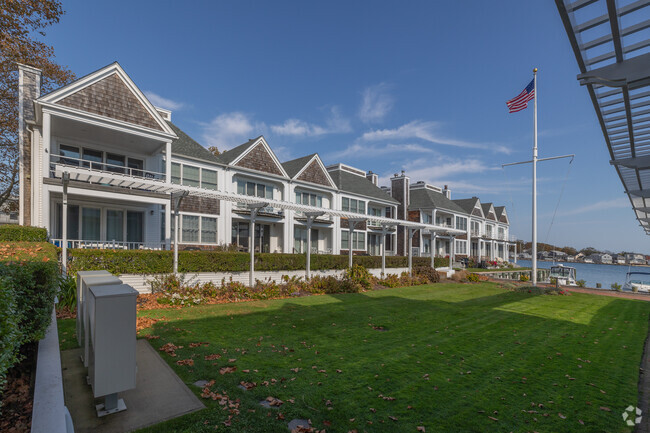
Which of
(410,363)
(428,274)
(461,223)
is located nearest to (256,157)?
(428,274)

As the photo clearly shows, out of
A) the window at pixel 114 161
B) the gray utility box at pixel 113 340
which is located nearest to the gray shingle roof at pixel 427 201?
the window at pixel 114 161

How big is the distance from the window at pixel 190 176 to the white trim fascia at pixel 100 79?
3.72 metres

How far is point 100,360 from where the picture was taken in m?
3.46

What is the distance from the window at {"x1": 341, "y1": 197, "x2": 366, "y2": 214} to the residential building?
12 centimetres

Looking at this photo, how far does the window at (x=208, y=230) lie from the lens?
2142 cm

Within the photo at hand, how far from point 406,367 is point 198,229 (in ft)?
60.4

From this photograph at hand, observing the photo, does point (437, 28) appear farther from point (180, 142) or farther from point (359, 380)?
point (180, 142)

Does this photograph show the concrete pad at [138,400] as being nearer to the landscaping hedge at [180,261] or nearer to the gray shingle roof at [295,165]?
the landscaping hedge at [180,261]

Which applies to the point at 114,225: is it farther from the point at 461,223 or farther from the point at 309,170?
the point at 461,223

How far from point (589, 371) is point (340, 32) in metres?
19.1

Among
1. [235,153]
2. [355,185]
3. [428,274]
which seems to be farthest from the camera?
[355,185]

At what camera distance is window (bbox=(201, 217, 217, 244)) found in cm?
2142

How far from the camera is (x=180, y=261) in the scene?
13.1m

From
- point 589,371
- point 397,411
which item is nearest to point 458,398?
point 397,411
